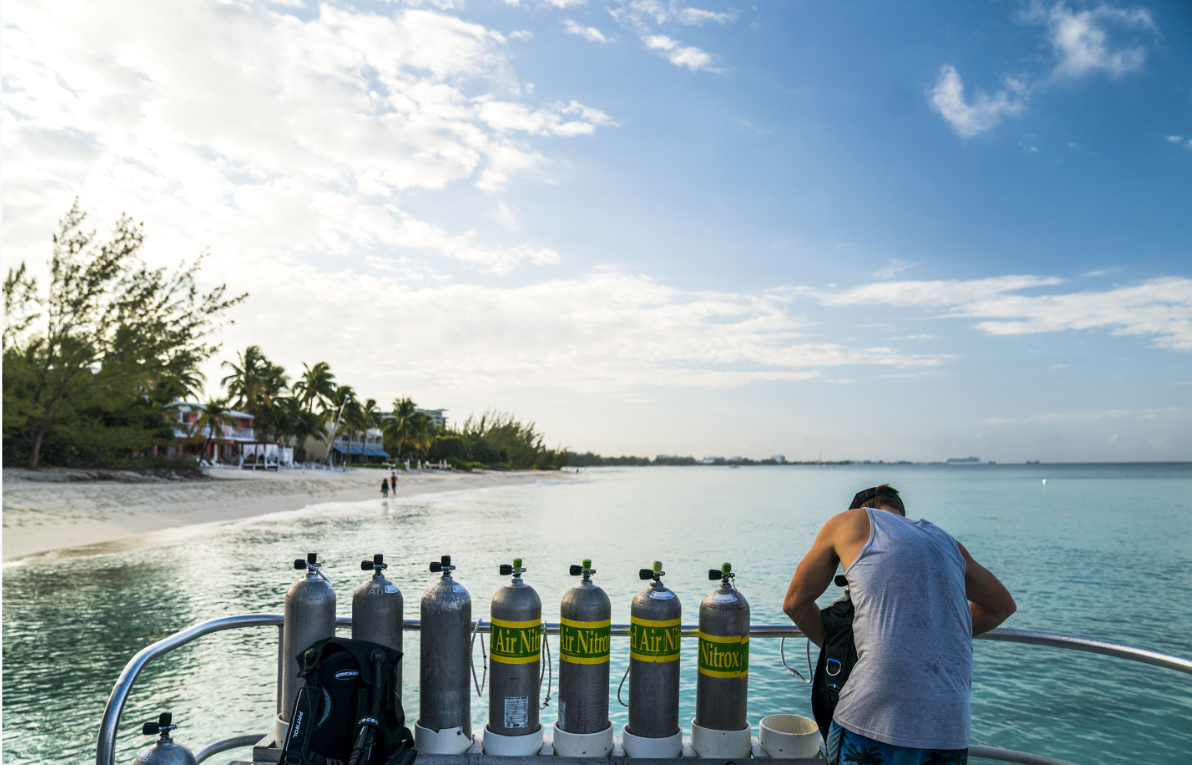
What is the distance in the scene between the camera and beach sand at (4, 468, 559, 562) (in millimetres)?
23238

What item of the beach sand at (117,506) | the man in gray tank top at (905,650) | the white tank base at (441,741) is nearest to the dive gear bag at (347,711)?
the white tank base at (441,741)

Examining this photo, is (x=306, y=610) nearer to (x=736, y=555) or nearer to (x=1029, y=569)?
(x=736, y=555)

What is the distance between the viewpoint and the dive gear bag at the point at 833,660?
309 cm

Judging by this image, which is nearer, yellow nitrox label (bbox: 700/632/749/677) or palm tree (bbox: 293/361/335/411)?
yellow nitrox label (bbox: 700/632/749/677)

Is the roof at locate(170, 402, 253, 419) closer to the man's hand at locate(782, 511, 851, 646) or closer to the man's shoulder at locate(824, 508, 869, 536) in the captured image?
the man's hand at locate(782, 511, 851, 646)

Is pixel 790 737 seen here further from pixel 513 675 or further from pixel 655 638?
pixel 513 675

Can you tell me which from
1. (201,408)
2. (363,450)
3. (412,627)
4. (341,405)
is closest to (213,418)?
(201,408)

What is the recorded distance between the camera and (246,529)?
94.7 ft

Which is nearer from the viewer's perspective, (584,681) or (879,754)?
(879,754)

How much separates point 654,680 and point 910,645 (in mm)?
1735

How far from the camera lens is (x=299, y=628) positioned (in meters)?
3.95

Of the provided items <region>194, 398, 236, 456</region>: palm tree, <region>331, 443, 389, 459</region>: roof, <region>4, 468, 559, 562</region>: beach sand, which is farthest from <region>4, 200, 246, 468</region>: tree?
<region>331, 443, 389, 459</region>: roof

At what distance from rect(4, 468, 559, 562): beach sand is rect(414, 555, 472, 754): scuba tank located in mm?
21065

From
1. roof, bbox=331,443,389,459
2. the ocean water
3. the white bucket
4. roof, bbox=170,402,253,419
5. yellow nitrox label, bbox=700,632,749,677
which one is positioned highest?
roof, bbox=170,402,253,419
